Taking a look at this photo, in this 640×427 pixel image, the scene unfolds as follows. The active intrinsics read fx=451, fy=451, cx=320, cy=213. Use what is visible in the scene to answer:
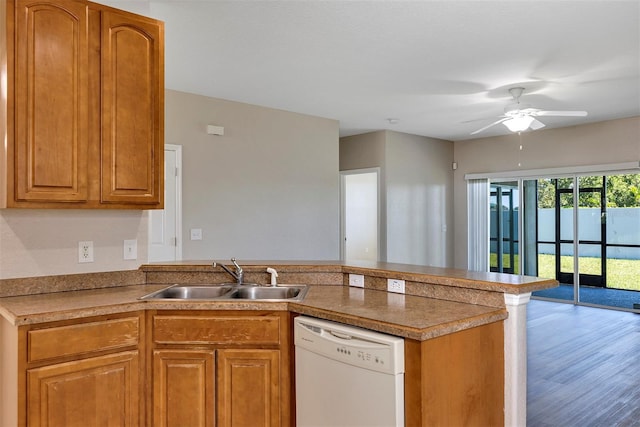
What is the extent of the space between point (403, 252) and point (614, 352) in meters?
3.22

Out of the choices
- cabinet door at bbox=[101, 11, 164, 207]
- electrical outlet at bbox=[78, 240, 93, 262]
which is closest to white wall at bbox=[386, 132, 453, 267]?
cabinet door at bbox=[101, 11, 164, 207]

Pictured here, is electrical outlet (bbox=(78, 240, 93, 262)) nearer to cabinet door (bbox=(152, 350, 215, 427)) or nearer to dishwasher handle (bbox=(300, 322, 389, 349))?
cabinet door (bbox=(152, 350, 215, 427))

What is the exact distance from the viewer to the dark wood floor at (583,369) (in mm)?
3023

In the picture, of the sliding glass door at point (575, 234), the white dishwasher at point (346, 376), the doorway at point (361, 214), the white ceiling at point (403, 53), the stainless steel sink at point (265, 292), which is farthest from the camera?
the doorway at point (361, 214)

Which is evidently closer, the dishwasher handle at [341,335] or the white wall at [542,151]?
the dishwasher handle at [341,335]

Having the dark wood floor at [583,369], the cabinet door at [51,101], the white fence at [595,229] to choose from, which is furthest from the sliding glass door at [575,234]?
the cabinet door at [51,101]

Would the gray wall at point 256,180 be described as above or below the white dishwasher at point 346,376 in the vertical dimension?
above

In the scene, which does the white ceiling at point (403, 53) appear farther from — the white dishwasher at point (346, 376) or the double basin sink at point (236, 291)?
the white dishwasher at point (346, 376)

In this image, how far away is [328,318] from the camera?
2053mm

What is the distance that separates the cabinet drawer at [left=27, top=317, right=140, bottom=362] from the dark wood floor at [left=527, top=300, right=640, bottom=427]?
252 centimetres

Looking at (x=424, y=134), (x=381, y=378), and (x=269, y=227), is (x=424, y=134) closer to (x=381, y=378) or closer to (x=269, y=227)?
(x=269, y=227)

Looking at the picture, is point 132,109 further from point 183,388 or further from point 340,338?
point 340,338

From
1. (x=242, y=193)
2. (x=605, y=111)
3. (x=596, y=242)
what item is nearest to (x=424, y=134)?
(x=605, y=111)

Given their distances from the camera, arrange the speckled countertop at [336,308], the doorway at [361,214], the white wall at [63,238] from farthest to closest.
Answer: the doorway at [361,214] < the white wall at [63,238] < the speckled countertop at [336,308]
